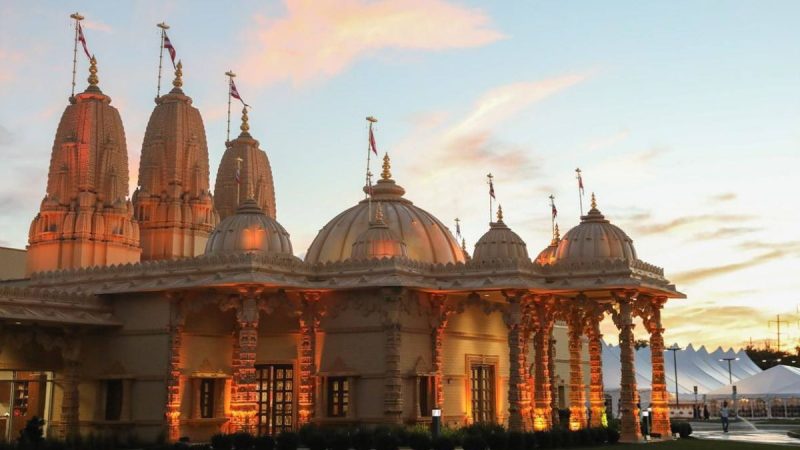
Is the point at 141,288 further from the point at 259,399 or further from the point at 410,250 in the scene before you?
the point at 410,250

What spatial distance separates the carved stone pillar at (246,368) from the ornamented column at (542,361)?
10797 mm

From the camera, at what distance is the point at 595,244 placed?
125 ft

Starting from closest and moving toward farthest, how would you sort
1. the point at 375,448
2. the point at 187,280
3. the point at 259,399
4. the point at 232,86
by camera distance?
the point at 375,448 → the point at 187,280 → the point at 259,399 → the point at 232,86

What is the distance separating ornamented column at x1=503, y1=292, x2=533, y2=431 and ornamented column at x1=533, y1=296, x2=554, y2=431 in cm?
211

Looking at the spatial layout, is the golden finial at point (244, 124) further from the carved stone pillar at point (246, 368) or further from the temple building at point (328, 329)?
the carved stone pillar at point (246, 368)

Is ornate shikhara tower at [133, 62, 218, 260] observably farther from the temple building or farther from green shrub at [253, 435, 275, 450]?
green shrub at [253, 435, 275, 450]

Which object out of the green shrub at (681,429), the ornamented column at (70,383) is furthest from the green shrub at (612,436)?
the ornamented column at (70,383)

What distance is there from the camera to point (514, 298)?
35.7 metres

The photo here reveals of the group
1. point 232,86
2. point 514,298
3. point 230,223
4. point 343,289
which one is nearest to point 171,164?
point 232,86

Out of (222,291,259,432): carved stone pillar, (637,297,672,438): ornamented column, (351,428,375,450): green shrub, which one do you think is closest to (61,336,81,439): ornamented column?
(222,291,259,432): carved stone pillar

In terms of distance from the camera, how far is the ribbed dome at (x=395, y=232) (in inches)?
1575

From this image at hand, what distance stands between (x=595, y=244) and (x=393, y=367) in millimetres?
9465

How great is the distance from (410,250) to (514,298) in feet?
19.3

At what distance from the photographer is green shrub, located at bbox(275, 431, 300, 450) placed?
31422 millimetres
